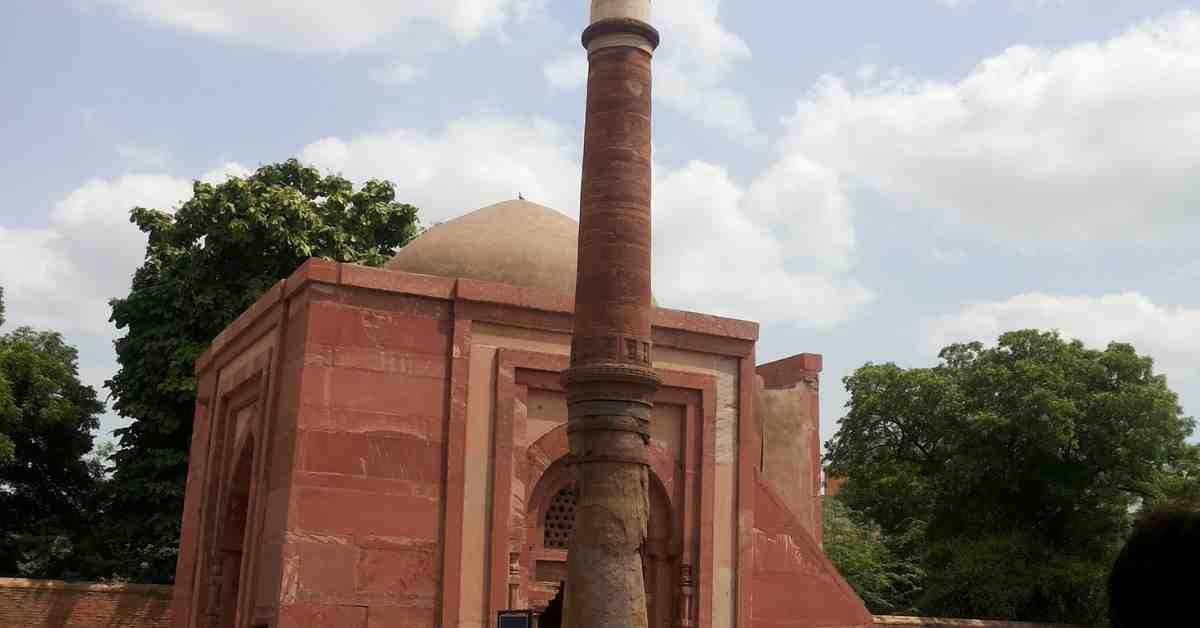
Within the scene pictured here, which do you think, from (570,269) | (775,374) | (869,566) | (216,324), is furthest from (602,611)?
(869,566)

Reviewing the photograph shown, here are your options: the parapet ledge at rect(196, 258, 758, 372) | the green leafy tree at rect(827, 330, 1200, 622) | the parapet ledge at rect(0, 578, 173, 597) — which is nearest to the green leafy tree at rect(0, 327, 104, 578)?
the parapet ledge at rect(0, 578, 173, 597)

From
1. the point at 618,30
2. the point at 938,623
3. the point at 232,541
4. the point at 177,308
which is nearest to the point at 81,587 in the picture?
the point at 232,541

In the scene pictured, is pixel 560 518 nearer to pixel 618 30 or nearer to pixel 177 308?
pixel 618 30

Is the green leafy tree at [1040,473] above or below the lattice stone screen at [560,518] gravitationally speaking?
above

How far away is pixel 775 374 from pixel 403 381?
22.9ft

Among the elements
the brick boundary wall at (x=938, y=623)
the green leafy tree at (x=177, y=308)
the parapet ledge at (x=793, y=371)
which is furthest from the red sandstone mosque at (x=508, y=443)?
the green leafy tree at (x=177, y=308)

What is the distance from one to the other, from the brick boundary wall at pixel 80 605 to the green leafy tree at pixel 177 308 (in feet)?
10.6

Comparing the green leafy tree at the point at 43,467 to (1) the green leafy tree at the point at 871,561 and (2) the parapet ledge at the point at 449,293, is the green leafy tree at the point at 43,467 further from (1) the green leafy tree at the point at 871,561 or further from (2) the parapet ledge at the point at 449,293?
(1) the green leafy tree at the point at 871,561

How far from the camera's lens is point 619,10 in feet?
33.0

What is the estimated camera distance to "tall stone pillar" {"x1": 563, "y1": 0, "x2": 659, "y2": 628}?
904 cm

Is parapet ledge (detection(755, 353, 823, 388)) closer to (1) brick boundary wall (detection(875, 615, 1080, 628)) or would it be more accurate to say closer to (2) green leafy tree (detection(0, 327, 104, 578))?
(1) brick boundary wall (detection(875, 615, 1080, 628))

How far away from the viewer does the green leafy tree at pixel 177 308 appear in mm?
21219

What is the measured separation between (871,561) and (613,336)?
1761 cm

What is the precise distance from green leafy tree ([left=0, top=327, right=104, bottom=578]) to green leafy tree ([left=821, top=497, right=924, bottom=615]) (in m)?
14.2
